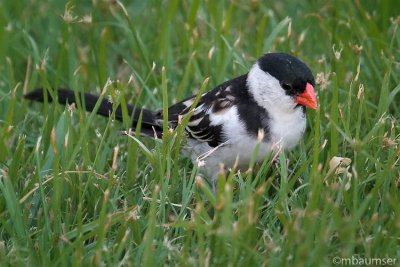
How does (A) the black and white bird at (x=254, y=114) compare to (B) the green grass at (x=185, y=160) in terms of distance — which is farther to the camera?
(A) the black and white bird at (x=254, y=114)

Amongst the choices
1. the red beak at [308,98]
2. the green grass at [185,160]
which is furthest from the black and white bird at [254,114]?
the green grass at [185,160]

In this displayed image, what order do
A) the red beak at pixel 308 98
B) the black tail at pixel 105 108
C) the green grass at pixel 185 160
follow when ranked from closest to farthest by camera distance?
the green grass at pixel 185 160, the red beak at pixel 308 98, the black tail at pixel 105 108

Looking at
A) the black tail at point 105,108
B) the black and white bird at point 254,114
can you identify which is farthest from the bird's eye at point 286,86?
the black tail at point 105,108

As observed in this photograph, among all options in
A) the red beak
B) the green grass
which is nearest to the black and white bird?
the red beak

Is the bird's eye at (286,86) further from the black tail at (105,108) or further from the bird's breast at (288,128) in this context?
the black tail at (105,108)

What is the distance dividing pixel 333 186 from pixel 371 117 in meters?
1.36

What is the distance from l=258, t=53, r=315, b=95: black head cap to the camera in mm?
3848

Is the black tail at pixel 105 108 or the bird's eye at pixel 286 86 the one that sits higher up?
the bird's eye at pixel 286 86

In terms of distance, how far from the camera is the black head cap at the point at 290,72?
12.6 ft

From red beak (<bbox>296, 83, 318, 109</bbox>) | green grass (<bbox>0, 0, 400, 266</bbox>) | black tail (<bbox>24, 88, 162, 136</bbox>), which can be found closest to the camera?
green grass (<bbox>0, 0, 400, 266</bbox>)

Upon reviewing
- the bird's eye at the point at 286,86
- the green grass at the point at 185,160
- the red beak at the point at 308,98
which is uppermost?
the bird's eye at the point at 286,86

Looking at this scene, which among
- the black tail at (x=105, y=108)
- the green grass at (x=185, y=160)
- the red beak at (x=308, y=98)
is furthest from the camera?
the black tail at (x=105, y=108)

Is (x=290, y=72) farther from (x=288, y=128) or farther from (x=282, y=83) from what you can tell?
Result: (x=288, y=128)

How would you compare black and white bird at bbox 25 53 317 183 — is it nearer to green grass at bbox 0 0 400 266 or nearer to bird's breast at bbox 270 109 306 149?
bird's breast at bbox 270 109 306 149
